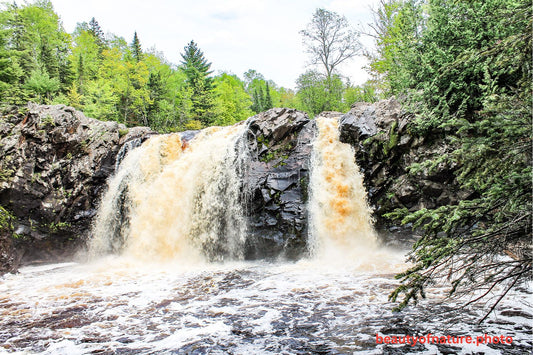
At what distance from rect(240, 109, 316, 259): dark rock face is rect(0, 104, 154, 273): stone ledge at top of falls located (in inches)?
254

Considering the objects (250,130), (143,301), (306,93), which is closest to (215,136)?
(250,130)

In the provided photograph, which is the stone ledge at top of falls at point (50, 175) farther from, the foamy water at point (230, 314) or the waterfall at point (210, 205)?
the foamy water at point (230, 314)

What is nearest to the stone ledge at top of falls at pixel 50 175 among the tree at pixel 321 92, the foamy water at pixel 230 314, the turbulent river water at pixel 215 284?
the turbulent river water at pixel 215 284

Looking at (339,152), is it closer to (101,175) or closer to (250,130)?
(250,130)

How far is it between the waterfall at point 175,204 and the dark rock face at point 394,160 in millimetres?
4176

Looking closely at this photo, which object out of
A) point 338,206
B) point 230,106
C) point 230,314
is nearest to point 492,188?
→ point 230,314

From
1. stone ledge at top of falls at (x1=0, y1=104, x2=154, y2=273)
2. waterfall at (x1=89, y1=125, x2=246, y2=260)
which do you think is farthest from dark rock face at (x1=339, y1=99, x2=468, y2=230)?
stone ledge at top of falls at (x1=0, y1=104, x2=154, y2=273)

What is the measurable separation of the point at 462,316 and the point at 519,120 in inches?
117

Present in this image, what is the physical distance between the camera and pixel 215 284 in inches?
255

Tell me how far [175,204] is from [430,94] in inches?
327

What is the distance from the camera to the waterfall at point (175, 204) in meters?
9.05

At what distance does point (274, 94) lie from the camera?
149ft

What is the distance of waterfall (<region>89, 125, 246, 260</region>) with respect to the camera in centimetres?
905

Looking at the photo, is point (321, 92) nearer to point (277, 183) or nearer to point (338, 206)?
point (277, 183)
